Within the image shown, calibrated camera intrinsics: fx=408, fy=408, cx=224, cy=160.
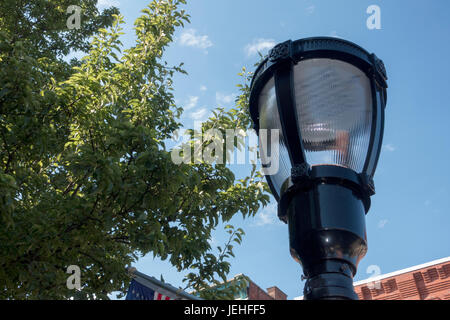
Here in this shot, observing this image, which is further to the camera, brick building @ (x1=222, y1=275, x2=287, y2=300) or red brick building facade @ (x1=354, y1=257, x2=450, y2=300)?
brick building @ (x1=222, y1=275, x2=287, y2=300)

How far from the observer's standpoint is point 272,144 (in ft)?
6.82

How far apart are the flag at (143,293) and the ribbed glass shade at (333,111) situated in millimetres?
912

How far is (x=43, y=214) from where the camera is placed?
4.00 metres

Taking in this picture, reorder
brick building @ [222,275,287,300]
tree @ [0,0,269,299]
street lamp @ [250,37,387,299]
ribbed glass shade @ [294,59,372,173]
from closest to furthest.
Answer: street lamp @ [250,37,387,299] < ribbed glass shade @ [294,59,372,173] < tree @ [0,0,269,299] < brick building @ [222,275,287,300]

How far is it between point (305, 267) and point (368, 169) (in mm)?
569

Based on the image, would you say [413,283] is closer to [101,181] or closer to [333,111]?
[101,181]

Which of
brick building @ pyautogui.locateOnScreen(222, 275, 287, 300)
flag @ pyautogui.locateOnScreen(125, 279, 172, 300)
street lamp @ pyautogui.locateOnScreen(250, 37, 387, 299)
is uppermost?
brick building @ pyautogui.locateOnScreen(222, 275, 287, 300)

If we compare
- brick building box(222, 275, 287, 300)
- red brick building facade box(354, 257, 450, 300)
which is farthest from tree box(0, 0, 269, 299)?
red brick building facade box(354, 257, 450, 300)

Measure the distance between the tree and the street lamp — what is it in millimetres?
2273

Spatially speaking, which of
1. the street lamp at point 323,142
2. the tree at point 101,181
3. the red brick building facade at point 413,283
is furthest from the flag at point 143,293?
the red brick building facade at point 413,283

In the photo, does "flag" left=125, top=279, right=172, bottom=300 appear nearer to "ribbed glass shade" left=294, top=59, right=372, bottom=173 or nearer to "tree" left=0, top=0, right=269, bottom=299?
"ribbed glass shade" left=294, top=59, right=372, bottom=173

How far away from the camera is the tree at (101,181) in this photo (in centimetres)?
400

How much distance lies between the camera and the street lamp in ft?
5.49
